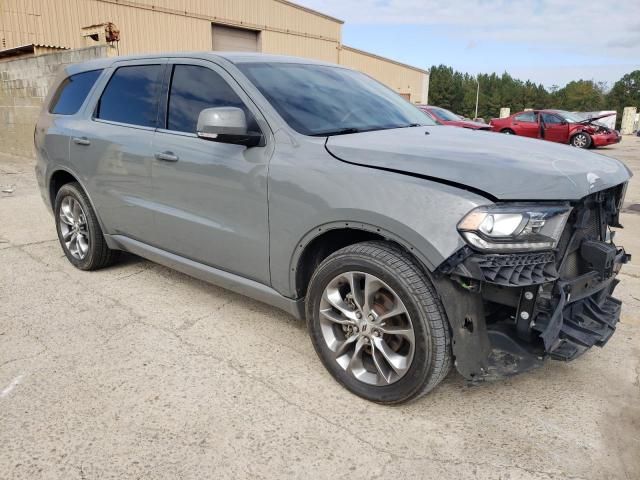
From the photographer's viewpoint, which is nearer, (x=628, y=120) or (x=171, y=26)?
(x=171, y=26)

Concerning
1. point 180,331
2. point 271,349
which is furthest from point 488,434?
point 180,331

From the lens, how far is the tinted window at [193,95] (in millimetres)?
3268

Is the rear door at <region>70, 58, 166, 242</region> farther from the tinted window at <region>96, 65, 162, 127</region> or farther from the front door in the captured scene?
the front door

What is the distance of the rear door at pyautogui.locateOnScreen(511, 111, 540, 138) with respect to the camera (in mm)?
19016

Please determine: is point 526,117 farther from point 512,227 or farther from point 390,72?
point 390,72

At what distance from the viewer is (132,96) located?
156 inches

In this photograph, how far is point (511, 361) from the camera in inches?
96.0

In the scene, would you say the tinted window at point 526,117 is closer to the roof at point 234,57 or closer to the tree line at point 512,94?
the roof at point 234,57

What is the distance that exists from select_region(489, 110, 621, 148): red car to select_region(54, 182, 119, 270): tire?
1713 cm

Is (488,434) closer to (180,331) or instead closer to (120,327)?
(180,331)

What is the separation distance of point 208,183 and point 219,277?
617 mm

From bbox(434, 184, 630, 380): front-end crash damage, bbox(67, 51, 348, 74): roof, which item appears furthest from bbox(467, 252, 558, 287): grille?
bbox(67, 51, 348, 74): roof

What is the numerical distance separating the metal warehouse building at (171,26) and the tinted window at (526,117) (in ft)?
36.0

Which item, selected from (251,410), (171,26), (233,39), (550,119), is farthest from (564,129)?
(251,410)
